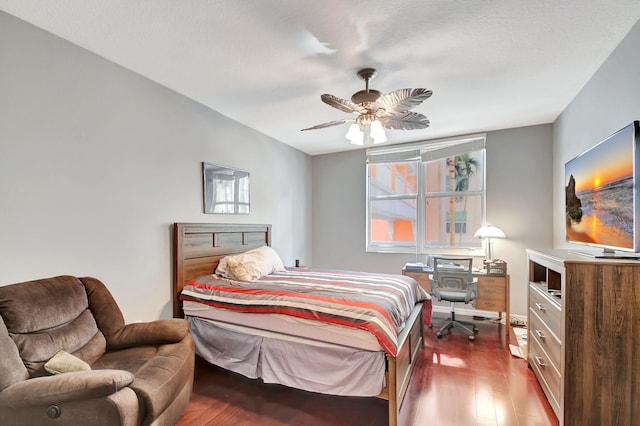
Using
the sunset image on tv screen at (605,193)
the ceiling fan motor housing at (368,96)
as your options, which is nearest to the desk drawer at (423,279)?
the sunset image on tv screen at (605,193)

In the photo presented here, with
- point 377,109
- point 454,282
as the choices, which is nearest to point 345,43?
point 377,109

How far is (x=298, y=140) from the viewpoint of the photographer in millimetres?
4465

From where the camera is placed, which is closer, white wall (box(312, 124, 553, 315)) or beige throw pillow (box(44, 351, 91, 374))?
beige throw pillow (box(44, 351, 91, 374))

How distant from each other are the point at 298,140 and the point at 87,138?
8.94 ft

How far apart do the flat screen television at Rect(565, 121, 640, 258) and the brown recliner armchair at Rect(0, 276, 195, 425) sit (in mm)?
2843

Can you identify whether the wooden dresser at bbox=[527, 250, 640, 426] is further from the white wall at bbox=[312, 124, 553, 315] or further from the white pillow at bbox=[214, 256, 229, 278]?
the white pillow at bbox=[214, 256, 229, 278]

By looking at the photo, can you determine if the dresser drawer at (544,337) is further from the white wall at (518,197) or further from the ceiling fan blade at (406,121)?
the ceiling fan blade at (406,121)

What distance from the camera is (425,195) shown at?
456cm

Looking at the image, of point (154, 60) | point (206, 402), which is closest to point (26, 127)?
point (154, 60)

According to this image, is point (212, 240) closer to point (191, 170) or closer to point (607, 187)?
point (191, 170)

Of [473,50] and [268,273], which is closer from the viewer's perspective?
[473,50]

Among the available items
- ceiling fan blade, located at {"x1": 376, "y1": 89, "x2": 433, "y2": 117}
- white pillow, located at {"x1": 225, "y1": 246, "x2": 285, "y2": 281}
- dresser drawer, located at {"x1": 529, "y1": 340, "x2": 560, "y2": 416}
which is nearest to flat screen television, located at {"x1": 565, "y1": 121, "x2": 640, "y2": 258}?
dresser drawer, located at {"x1": 529, "y1": 340, "x2": 560, "y2": 416}

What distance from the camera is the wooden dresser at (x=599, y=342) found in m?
1.64

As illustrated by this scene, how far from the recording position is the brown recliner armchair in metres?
1.32
